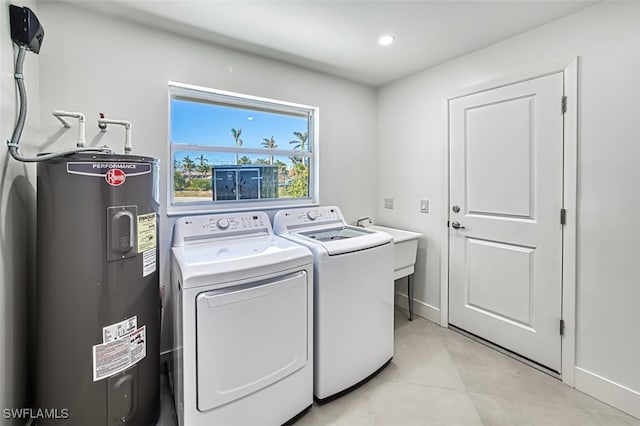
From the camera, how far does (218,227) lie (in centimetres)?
199

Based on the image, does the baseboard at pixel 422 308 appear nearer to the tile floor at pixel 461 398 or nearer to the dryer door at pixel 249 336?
the tile floor at pixel 461 398

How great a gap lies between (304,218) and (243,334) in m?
1.17

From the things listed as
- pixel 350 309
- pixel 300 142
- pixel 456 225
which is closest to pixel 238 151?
pixel 300 142

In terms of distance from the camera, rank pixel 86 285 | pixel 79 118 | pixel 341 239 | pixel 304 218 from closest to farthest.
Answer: pixel 86 285, pixel 79 118, pixel 341 239, pixel 304 218

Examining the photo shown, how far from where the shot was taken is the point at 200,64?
6.91 ft

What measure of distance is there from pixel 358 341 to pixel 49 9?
8.69 feet

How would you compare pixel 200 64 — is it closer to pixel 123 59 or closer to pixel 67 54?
pixel 123 59

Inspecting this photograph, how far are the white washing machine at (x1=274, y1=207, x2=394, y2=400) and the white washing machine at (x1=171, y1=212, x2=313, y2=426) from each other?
78mm

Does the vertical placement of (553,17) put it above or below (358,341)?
above

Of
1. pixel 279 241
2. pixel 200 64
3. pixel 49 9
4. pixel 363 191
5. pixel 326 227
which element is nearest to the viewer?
pixel 49 9

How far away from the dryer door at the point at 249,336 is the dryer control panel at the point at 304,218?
0.73m

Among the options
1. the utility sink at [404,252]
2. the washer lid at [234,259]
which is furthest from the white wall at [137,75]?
the utility sink at [404,252]

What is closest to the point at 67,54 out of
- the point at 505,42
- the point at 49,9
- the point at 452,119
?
the point at 49,9

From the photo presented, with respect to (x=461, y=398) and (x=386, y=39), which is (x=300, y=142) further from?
(x=461, y=398)
